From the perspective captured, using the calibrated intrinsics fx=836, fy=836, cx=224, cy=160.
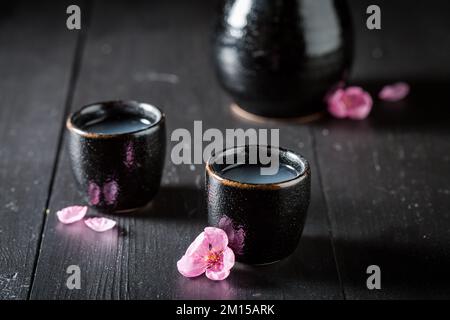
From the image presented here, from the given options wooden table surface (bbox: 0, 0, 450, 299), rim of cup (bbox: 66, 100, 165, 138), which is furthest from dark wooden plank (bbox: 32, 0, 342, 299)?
rim of cup (bbox: 66, 100, 165, 138)

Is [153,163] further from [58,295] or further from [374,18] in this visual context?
[374,18]

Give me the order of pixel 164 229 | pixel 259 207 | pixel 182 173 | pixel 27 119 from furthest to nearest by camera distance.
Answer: pixel 27 119 < pixel 182 173 < pixel 164 229 < pixel 259 207

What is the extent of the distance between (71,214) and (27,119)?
329mm

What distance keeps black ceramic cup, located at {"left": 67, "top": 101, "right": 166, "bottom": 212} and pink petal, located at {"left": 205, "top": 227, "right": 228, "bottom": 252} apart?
0.45ft

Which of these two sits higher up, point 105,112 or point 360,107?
point 105,112

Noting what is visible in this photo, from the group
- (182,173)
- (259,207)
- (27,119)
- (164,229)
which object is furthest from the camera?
(27,119)

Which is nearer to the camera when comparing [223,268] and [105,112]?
[223,268]

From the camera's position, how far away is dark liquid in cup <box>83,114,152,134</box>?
0.98 metres

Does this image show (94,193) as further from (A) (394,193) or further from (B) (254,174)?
(A) (394,193)

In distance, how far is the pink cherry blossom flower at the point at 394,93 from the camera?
4.34 feet

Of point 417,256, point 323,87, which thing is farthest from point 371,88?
point 417,256

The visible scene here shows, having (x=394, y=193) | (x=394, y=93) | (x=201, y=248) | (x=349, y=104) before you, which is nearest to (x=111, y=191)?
(x=201, y=248)

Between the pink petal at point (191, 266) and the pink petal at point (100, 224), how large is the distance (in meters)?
0.13

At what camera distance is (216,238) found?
2.80 feet
